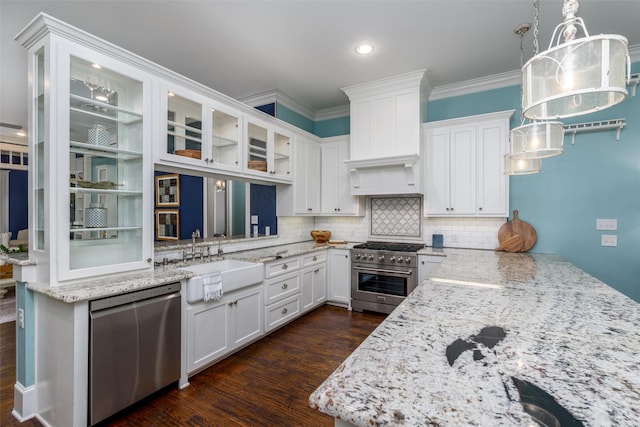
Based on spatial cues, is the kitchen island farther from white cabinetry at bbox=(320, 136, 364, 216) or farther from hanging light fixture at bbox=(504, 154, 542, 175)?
white cabinetry at bbox=(320, 136, 364, 216)

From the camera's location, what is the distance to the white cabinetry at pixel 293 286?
3145 mm

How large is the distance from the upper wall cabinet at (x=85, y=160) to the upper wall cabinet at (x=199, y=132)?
7.8 inches

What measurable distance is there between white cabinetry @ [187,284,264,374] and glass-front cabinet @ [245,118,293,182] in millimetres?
1429

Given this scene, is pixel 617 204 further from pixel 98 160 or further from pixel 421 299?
pixel 98 160

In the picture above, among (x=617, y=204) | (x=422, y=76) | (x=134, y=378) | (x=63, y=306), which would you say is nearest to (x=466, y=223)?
(x=617, y=204)

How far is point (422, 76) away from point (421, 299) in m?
2.95

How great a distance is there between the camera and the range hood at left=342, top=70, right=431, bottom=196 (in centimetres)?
365

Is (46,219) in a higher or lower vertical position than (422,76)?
lower

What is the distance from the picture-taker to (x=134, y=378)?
6.33ft

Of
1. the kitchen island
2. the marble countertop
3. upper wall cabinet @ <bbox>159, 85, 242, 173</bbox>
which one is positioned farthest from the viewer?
upper wall cabinet @ <bbox>159, 85, 242, 173</bbox>

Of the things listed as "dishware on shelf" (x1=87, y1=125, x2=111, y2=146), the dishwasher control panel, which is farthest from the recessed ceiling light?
the dishwasher control panel

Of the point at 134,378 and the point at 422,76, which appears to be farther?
the point at 422,76

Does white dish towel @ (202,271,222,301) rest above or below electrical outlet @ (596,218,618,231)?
below

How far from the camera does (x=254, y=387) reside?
7.44 ft
